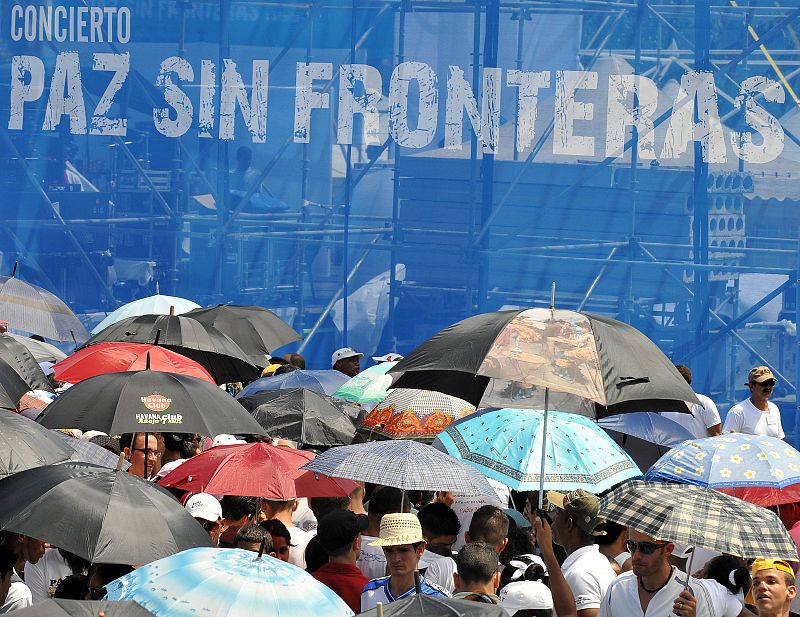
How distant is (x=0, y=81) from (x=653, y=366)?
877cm

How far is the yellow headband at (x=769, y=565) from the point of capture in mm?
4223

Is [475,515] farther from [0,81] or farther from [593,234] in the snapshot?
[0,81]

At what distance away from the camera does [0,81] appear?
1279 centimetres

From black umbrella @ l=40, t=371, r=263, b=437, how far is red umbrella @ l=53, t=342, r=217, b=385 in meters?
0.74

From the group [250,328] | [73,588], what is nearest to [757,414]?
[250,328]

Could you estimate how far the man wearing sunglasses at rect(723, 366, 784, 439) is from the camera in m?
9.23

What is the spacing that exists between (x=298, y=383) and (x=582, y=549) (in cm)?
355

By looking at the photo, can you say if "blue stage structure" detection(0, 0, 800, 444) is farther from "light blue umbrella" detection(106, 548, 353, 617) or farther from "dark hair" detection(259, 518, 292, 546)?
"light blue umbrella" detection(106, 548, 353, 617)

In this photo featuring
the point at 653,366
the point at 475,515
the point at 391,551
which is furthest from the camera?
the point at 653,366

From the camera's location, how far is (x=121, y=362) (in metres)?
7.32

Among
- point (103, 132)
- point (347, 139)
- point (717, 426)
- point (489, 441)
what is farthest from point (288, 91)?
point (489, 441)

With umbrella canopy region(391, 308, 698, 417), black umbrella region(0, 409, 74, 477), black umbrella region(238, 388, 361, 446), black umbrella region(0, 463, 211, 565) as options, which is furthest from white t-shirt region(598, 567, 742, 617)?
black umbrella region(238, 388, 361, 446)

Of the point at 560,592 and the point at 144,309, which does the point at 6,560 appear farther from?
the point at 144,309

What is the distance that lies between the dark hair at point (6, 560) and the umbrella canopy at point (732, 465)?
2.23 metres
